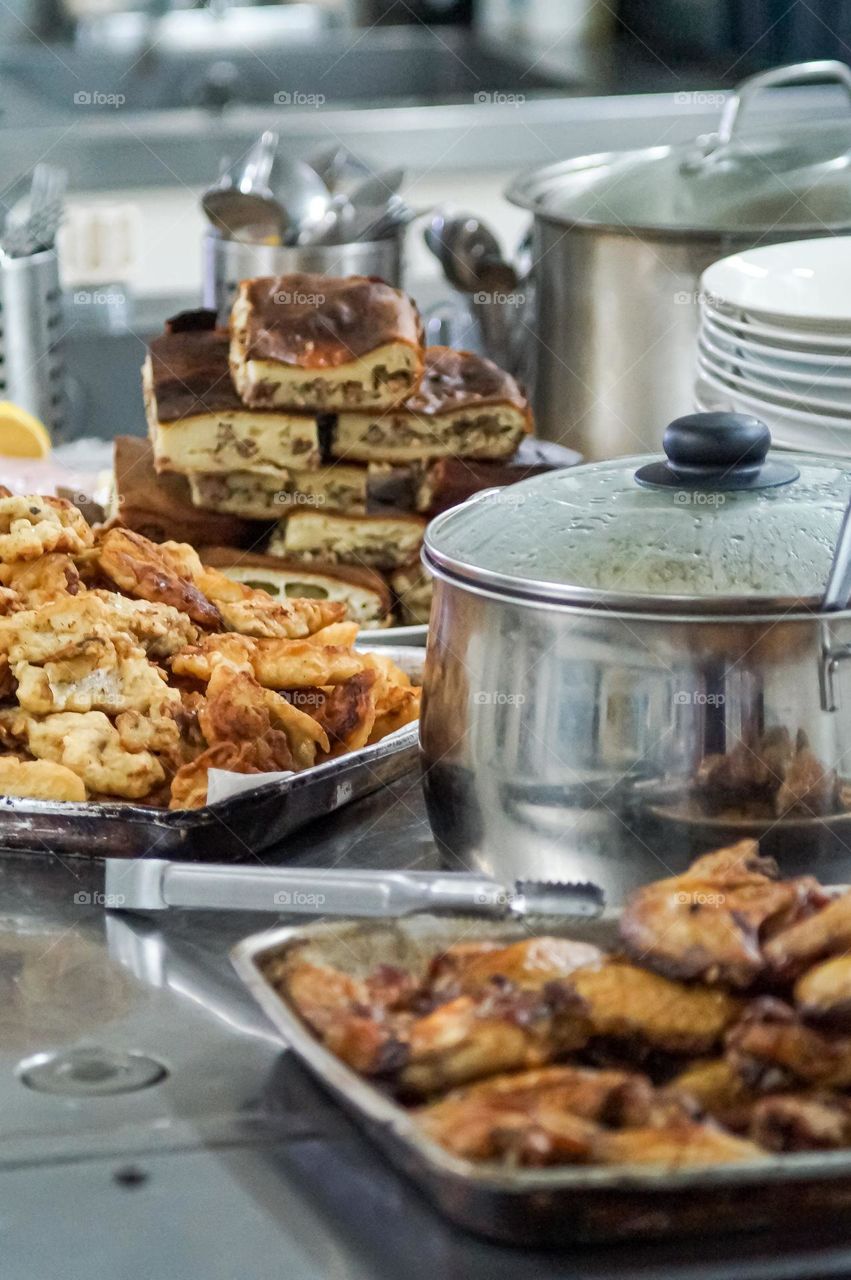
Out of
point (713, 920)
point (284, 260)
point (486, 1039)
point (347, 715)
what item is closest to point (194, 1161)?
point (486, 1039)

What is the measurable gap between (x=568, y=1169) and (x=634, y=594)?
0.39 m

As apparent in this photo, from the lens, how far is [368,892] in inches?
40.9

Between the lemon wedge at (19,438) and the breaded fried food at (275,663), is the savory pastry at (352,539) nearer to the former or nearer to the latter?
the lemon wedge at (19,438)

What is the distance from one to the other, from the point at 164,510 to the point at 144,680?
595 millimetres

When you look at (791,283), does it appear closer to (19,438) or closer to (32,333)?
(19,438)

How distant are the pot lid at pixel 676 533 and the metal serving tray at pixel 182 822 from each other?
0.23 metres

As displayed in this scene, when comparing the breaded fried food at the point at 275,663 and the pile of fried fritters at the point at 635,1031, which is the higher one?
the pile of fried fritters at the point at 635,1031

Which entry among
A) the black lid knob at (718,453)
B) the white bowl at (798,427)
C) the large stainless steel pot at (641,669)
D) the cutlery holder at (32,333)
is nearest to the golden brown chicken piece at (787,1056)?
the large stainless steel pot at (641,669)

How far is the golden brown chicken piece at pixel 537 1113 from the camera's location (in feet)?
2.44

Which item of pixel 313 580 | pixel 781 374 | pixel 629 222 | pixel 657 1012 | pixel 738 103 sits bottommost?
pixel 313 580

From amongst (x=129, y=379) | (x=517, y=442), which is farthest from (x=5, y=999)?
(x=129, y=379)

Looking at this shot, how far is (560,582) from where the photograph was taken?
1.05 metres

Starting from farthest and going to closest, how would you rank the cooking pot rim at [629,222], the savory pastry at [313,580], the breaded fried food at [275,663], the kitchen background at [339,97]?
the kitchen background at [339,97] → the cooking pot rim at [629,222] → the savory pastry at [313,580] → the breaded fried food at [275,663]

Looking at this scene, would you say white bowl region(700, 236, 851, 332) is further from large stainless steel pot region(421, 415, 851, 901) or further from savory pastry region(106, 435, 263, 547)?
large stainless steel pot region(421, 415, 851, 901)
